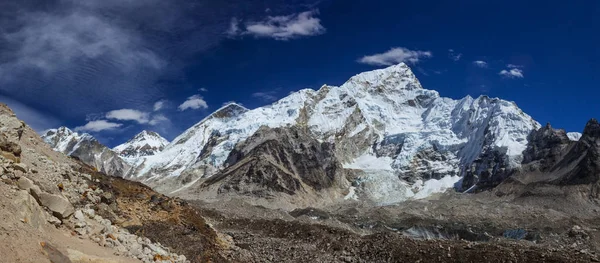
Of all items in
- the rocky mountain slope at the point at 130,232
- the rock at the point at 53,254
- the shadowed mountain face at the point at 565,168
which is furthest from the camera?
the shadowed mountain face at the point at 565,168

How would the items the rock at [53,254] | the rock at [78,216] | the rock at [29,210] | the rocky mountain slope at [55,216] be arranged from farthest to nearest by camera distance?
the rock at [78,216]
the rock at [29,210]
the rocky mountain slope at [55,216]
the rock at [53,254]

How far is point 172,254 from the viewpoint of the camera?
24.9 meters

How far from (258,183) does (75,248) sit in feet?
588

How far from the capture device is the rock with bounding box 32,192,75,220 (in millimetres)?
18158

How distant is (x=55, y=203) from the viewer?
60.2 feet

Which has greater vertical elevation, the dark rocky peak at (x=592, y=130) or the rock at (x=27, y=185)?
the dark rocky peak at (x=592, y=130)

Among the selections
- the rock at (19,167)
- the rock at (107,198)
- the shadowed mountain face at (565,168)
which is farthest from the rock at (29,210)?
the shadowed mountain face at (565,168)

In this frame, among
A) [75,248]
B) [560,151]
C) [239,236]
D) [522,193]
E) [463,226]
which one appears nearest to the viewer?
[75,248]

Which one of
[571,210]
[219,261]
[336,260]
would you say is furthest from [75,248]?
[571,210]

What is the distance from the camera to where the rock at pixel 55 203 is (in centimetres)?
1816

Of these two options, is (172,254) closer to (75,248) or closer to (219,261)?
(219,261)

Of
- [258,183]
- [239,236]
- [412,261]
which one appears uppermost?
[258,183]

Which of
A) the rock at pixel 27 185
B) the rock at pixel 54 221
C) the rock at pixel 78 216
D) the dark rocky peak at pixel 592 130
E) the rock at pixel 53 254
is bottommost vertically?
the rock at pixel 53 254

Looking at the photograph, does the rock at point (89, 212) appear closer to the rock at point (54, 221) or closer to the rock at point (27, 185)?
the rock at point (54, 221)
